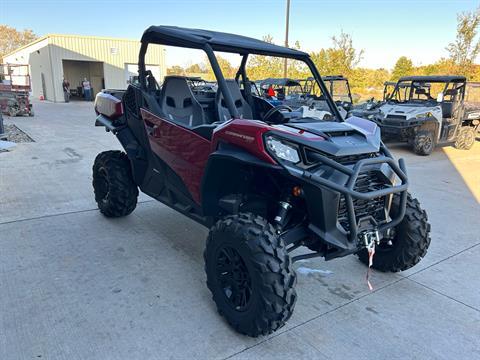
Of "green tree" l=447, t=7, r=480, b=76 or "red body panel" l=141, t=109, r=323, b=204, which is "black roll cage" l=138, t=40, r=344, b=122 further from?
"green tree" l=447, t=7, r=480, b=76

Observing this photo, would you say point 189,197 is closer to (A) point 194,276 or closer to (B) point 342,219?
(A) point 194,276

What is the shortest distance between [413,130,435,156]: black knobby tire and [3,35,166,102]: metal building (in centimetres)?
1763

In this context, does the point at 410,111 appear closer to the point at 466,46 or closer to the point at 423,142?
the point at 423,142

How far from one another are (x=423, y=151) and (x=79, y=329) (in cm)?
852

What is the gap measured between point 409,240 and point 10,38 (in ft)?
240

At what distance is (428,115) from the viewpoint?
874 centimetres

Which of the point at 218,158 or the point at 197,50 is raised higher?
the point at 197,50

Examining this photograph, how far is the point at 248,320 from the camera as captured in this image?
7.13 feet

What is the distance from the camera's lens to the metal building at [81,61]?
950 inches

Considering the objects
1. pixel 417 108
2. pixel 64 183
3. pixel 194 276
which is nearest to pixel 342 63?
pixel 417 108

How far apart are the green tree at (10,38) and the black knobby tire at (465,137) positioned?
67983mm

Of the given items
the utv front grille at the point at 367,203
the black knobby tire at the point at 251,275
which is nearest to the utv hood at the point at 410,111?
the utv front grille at the point at 367,203

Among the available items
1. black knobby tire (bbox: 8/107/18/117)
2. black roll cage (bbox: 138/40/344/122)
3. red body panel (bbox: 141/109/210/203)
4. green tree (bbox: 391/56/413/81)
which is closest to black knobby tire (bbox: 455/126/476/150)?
black roll cage (bbox: 138/40/344/122)

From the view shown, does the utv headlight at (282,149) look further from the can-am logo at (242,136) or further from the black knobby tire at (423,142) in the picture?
the black knobby tire at (423,142)
